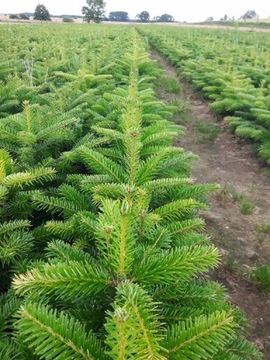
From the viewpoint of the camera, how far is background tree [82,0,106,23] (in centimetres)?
7750

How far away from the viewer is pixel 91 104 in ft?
15.8

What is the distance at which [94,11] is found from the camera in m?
78.5

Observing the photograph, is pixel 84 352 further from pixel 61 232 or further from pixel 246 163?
pixel 246 163

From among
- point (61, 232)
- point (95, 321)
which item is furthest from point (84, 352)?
point (61, 232)

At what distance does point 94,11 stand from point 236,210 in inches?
3267

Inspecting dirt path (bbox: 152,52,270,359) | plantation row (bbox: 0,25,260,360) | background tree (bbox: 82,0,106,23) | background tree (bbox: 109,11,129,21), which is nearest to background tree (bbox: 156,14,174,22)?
background tree (bbox: 109,11,129,21)

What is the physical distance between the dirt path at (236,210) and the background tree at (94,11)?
76.6 m

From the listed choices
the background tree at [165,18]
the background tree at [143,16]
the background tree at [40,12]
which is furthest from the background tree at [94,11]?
the background tree at [165,18]

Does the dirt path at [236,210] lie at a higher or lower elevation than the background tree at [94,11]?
lower

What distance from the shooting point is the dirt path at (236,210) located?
372 centimetres

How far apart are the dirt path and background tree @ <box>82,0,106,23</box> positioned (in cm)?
7663

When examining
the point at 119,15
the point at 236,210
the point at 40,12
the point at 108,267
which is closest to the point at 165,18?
the point at 119,15

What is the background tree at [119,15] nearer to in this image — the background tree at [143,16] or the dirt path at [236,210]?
the background tree at [143,16]

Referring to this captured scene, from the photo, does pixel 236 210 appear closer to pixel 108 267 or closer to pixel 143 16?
pixel 108 267
